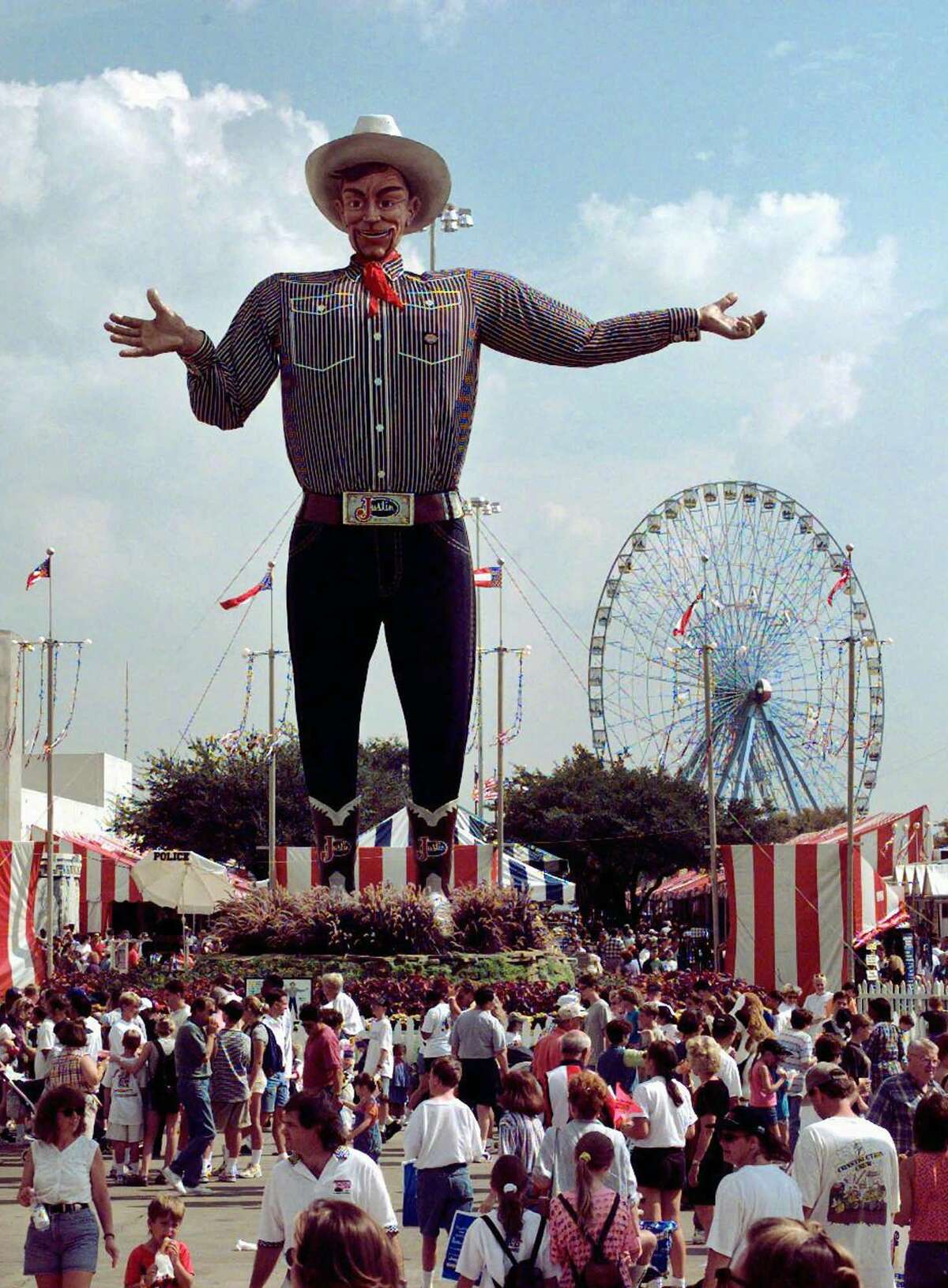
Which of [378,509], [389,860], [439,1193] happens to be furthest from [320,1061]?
[389,860]

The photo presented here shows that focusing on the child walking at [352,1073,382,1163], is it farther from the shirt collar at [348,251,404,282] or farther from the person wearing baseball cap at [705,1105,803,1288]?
the shirt collar at [348,251,404,282]

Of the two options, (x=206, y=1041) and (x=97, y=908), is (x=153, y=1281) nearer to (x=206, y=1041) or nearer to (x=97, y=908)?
(x=206, y=1041)

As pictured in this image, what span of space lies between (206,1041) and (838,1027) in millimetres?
4208

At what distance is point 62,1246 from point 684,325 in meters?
11.7

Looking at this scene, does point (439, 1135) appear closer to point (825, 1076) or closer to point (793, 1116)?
point (825, 1076)

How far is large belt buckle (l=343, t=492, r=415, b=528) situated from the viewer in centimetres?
1681

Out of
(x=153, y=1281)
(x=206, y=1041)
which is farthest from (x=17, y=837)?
(x=153, y=1281)

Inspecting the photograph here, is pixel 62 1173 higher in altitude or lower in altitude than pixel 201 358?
lower

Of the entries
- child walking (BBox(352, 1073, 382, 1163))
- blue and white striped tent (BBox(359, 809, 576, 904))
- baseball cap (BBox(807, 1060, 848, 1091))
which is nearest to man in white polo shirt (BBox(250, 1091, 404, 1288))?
baseball cap (BBox(807, 1060, 848, 1091))

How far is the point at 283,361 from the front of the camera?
1700 centimetres

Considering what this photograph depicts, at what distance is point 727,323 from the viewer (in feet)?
55.7

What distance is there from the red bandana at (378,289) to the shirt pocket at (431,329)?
0.41ft

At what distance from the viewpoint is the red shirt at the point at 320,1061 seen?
424 inches

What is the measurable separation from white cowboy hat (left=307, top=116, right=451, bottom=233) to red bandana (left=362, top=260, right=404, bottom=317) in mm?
903
